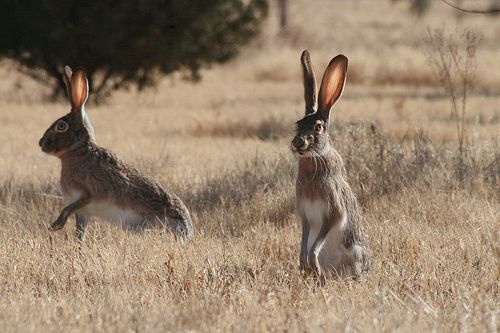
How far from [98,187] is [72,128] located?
52cm

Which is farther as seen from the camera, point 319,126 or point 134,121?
point 134,121

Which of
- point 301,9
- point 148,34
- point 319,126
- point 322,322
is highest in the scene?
point 301,9

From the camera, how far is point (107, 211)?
6.23 meters

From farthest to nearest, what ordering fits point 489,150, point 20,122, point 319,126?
point 20,122, point 489,150, point 319,126

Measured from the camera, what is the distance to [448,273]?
495cm

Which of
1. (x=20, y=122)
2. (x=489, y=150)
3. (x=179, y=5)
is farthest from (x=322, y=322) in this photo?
(x=179, y=5)

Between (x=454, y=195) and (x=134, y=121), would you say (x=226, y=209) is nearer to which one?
(x=454, y=195)

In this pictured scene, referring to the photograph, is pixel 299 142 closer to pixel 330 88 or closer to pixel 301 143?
pixel 301 143

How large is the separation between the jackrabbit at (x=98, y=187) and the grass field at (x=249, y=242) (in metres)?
0.14

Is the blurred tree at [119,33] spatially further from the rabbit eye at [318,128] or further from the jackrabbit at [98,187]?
the rabbit eye at [318,128]

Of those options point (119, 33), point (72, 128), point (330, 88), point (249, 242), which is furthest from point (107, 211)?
point (119, 33)

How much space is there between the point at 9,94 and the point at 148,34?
10.1ft

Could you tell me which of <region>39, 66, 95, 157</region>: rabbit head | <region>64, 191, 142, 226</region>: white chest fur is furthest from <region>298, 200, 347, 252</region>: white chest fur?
<region>39, 66, 95, 157</region>: rabbit head

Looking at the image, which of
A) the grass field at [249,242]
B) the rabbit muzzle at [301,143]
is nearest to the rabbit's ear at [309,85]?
the rabbit muzzle at [301,143]
